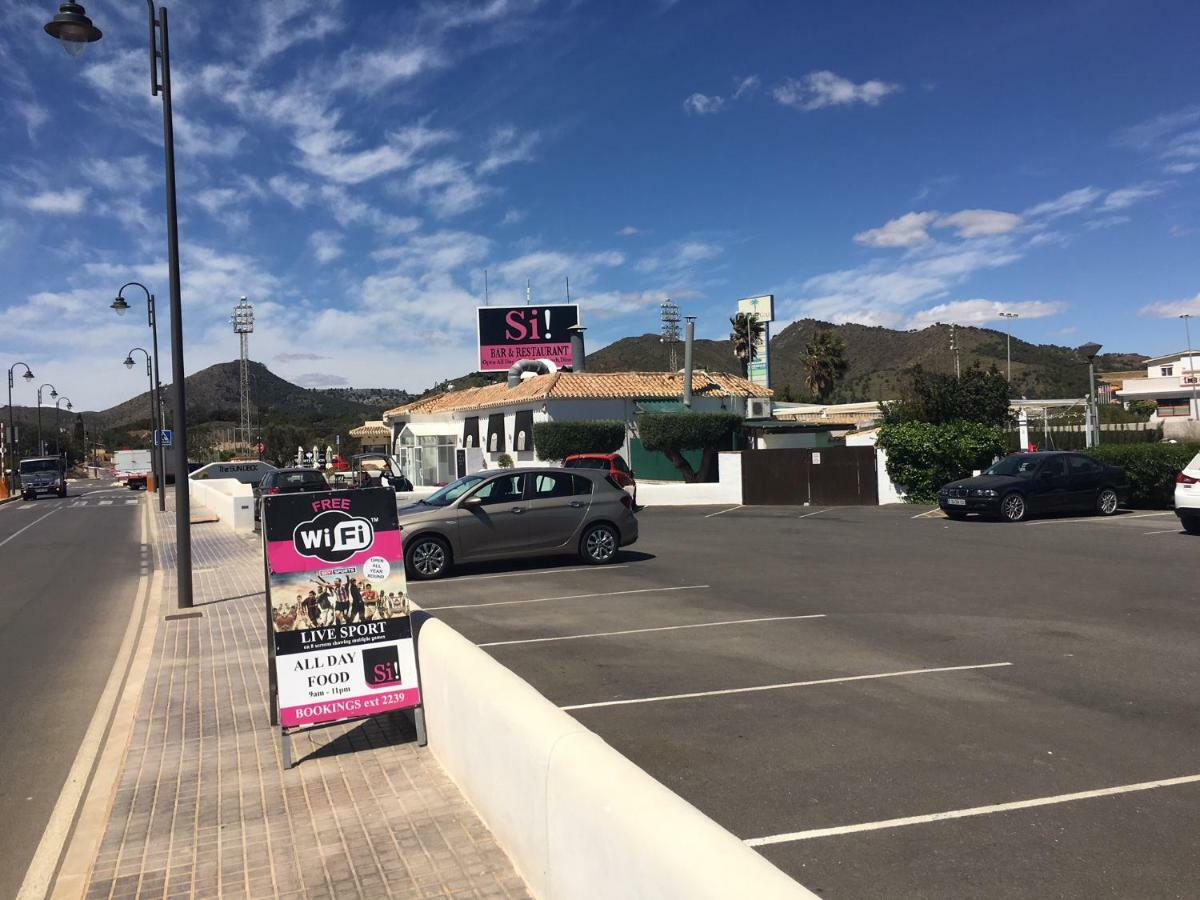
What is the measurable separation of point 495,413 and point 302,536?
139ft

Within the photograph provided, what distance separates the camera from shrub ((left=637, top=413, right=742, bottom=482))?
36.8 metres

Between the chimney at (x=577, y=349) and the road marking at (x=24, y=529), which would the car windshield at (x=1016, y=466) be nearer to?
the road marking at (x=24, y=529)

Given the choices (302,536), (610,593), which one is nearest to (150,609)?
(610,593)

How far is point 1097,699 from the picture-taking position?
21.7 ft

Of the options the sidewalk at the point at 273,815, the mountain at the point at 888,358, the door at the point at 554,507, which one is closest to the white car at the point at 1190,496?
the door at the point at 554,507

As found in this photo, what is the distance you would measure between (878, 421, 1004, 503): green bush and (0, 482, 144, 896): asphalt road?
1961 cm

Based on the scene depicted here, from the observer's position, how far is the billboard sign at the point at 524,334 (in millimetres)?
57156

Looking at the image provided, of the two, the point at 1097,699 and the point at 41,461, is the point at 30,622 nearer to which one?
the point at 1097,699

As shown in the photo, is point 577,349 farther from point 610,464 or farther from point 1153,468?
point 1153,468

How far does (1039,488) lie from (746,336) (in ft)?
154

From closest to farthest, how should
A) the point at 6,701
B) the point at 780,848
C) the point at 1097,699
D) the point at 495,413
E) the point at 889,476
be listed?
the point at 780,848 → the point at 1097,699 → the point at 6,701 → the point at 889,476 → the point at 495,413

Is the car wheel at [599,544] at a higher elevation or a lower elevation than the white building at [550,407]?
lower

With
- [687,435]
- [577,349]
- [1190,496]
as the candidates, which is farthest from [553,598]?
[577,349]

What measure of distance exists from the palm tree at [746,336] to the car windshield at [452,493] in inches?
1972
